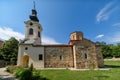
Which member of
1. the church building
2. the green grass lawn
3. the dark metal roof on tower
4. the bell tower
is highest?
the dark metal roof on tower

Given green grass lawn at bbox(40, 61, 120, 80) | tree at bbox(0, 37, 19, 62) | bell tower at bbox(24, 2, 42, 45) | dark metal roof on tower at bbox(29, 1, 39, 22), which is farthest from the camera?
tree at bbox(0, 37, 19, 62)

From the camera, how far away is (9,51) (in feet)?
129

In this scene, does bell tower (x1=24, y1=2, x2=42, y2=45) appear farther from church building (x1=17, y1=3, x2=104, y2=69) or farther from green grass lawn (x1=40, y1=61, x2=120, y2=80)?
green grass lawn (x1=40, y1=61, x2=120, y2=80)

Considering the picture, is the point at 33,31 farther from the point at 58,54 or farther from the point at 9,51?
the point at 9,51

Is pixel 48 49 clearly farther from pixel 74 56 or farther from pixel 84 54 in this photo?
pixel 84 54

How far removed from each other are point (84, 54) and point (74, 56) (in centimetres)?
197

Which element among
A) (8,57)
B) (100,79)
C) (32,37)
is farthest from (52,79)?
(8,57)

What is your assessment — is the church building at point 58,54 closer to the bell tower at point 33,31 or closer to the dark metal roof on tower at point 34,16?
the bell tower at point 33,31

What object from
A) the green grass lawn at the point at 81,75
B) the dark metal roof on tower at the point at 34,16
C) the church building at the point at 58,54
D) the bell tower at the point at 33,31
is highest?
the dark metal roof on tower at the point at 34,16

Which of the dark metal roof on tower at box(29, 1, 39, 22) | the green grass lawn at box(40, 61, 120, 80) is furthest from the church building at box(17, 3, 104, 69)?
the dark metal roof on tower at box(29, 1, 39, 22)

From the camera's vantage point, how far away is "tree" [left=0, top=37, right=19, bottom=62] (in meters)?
38.1

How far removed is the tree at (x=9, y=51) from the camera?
38.1m

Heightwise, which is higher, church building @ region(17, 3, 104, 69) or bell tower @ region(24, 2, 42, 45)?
bell tower @ region(24, 2, 42, 45)

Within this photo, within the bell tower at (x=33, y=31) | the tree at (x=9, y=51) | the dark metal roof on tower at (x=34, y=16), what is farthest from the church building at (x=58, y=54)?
the tree at (x=9, y=51)
